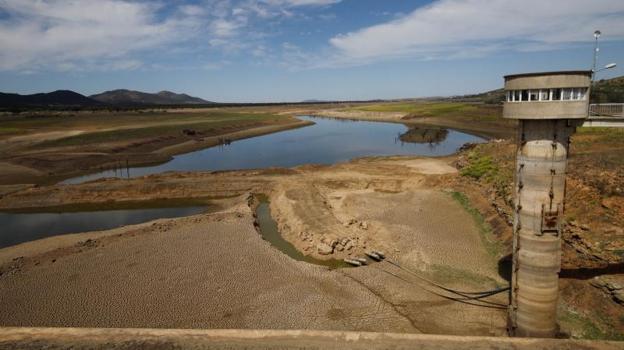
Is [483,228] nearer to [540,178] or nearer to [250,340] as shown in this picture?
[540,178]

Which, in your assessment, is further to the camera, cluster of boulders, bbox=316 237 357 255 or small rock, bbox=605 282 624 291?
cluster of boulders, bbox=316 237 357 255

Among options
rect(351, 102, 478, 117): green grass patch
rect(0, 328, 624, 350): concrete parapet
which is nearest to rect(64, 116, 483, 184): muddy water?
rect(351, 102, 478, 117): green grass patch

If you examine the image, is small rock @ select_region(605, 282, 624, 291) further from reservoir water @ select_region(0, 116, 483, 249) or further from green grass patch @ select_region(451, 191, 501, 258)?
reservoir water @ select_region(0, 116, 483, 249)

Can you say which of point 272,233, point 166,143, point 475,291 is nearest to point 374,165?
point 272,233

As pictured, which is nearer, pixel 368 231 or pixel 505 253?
pixel 505 253

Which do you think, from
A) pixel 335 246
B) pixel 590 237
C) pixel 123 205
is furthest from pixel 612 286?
pixel 123 205

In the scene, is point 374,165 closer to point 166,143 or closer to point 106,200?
point 106,200
